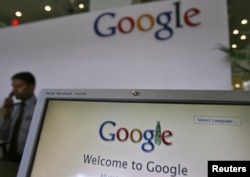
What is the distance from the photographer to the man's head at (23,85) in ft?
5.95

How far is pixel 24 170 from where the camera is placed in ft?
1.70

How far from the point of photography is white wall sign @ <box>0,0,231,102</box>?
1412 millimetres

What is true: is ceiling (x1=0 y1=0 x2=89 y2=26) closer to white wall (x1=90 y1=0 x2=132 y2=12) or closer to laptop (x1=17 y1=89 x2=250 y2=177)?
white wall (x1=90 y1=0 x2=132 y2=12)

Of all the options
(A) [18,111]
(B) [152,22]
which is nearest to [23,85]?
(A) [18,111]

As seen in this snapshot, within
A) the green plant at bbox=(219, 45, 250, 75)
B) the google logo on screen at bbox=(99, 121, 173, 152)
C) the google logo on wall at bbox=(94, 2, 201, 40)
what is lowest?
the google logo on screen at bbox=(99, 121, 173, 152)

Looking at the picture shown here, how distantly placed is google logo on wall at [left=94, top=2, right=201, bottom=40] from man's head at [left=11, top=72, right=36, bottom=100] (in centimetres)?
63

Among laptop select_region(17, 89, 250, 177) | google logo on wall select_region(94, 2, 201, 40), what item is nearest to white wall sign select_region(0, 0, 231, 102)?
google logo on wall select_region(94, 2, 201, 40)

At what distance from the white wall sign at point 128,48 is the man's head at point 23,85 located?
0.16ft

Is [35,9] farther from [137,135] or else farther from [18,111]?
[137,135]

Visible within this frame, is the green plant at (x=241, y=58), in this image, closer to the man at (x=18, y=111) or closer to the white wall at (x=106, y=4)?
the white wall at (x=106, y=4)

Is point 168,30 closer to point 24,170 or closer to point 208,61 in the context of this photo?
point 208,61

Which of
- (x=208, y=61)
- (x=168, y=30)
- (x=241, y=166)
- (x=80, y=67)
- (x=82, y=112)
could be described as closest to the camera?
(x=241, y=166)

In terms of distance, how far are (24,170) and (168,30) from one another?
4.12 ft

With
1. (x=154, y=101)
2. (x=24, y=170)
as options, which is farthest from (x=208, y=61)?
(x=24, y=170)
